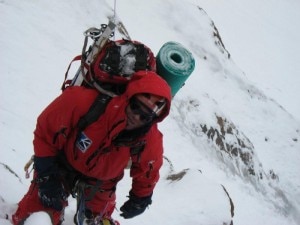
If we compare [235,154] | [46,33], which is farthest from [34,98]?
[235,154]

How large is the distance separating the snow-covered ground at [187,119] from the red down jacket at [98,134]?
621 millimetres

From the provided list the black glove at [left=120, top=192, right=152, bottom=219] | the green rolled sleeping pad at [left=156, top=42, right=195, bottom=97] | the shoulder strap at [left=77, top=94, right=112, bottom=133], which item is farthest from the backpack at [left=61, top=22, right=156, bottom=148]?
the black glove at [left=120, top=192, right=152, bottom=219]

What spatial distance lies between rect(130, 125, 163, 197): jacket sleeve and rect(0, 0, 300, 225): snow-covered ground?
97cm

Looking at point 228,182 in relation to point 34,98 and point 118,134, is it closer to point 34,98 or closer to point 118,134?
point 34,98

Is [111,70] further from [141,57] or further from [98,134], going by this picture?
[98,134]

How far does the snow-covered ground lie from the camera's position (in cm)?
641

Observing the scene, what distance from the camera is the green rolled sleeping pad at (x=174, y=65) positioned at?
3125mm

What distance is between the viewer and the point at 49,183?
3.36 metres

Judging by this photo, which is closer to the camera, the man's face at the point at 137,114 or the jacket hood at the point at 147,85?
the jacket hood at the point at 147,85

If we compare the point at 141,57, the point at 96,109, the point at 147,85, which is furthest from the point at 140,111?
the point at 141,57

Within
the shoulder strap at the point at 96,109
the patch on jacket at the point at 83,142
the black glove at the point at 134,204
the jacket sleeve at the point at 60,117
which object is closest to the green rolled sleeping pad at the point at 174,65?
the shoulder strap at the point at 96,109

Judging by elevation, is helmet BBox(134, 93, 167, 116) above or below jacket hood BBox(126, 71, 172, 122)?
below

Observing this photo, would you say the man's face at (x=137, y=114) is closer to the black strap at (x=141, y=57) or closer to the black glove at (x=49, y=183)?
the black strap at (x=141, y=57)

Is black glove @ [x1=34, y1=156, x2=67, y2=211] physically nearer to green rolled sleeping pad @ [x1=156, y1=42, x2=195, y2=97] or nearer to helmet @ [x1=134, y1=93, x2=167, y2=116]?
helmet @ [x1=134, y1=93, x2=167, y2=116]
